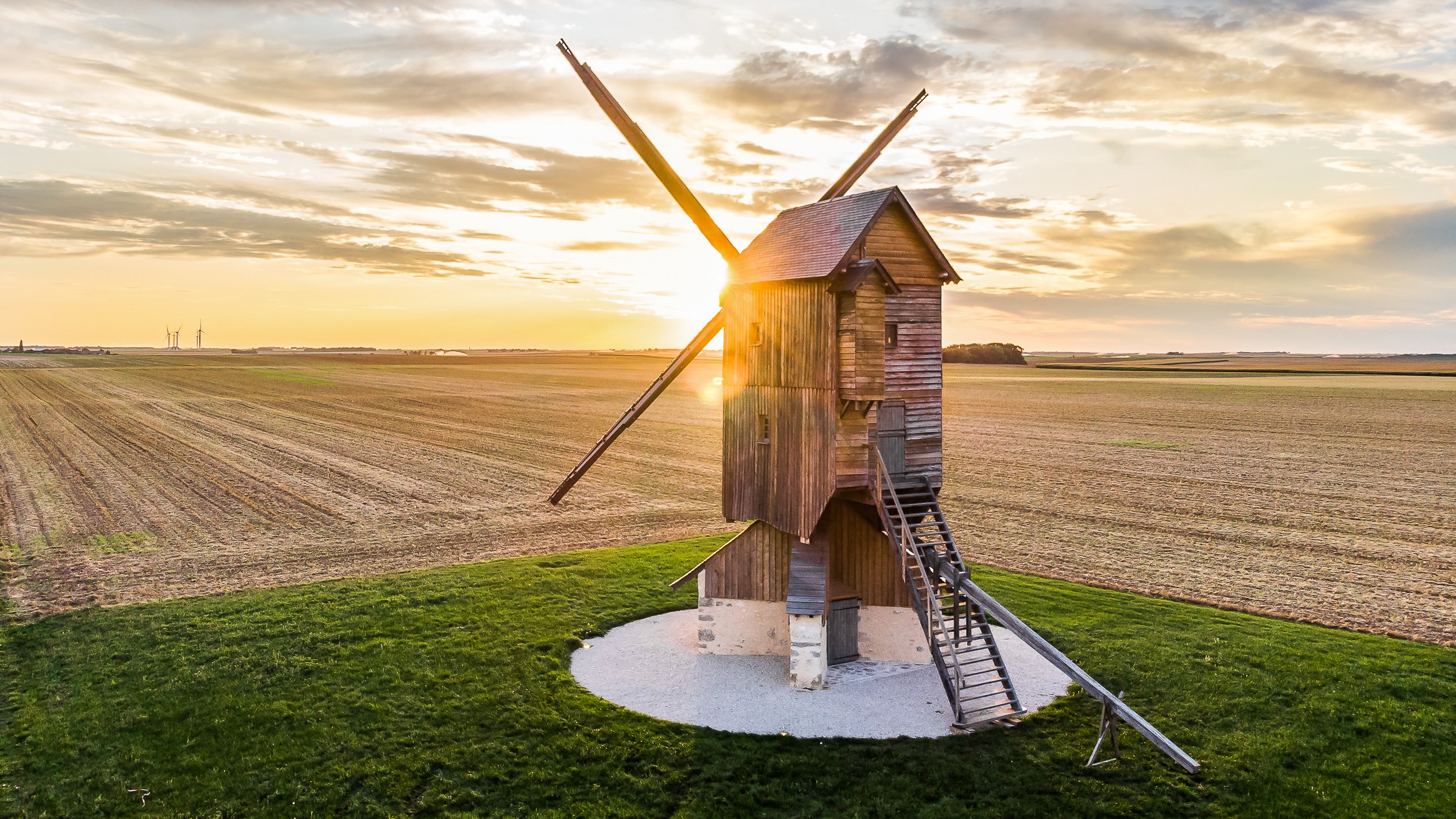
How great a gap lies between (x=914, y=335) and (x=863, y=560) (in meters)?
5.45

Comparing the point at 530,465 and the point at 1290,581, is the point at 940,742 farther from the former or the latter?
the point at 530,465

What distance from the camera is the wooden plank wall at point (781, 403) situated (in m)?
19.6

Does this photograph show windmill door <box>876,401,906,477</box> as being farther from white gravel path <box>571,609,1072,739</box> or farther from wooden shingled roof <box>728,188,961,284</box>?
white gravel path <box>571,609,1072,739</box>

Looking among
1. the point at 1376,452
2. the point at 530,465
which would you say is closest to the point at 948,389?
the point at 1376,452

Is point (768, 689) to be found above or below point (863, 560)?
below

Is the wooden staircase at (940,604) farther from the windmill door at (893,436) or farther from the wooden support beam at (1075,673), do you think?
the windmill door at (893,436)

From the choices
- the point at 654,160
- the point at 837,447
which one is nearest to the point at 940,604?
the point at 837,447

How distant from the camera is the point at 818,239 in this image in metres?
20.1

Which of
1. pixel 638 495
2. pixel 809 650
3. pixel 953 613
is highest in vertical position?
pixel 953 613

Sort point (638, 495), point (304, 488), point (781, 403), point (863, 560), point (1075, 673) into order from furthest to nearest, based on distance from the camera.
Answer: point (304, 488) < point (638, 495) < point (863, 560) < point (781, 403) < point (1075, 673)

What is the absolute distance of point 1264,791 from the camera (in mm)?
15320

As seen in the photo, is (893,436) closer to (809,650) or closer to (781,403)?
(781,403)

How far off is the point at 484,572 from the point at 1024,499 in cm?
2535

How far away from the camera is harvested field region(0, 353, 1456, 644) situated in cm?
2934
